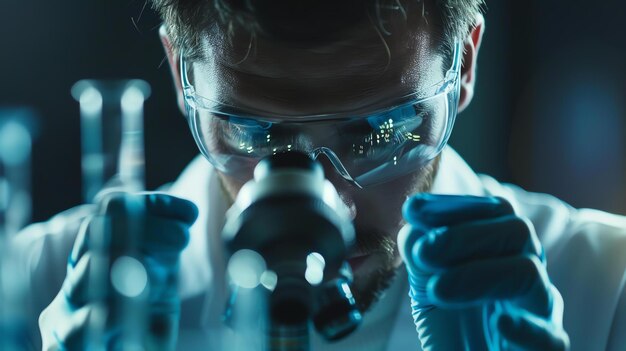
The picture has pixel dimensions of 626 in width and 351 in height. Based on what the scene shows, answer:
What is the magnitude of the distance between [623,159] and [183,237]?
1964 mm

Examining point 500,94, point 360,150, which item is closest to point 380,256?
point 360,150

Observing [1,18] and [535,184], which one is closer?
[1,18]

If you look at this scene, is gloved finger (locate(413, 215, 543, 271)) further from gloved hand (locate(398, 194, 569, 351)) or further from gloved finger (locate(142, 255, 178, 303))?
gloved finger (locate(142, 255, 178, 303))

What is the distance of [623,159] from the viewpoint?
2617mm

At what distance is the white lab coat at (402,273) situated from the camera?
1.86 m

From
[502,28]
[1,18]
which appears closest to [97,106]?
[1,18]

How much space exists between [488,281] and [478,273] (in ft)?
0.08

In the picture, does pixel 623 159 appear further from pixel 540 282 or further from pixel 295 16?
pixel 295 16

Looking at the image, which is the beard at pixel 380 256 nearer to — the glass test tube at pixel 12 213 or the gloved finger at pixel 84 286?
the gloved finger at pixel 84 286

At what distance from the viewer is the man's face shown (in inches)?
54.6

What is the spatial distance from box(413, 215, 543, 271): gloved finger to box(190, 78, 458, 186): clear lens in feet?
0.86

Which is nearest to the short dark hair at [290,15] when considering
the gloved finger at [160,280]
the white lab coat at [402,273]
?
the gloved finger at [160,280]

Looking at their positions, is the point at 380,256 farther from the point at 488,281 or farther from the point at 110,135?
the point at 110,135

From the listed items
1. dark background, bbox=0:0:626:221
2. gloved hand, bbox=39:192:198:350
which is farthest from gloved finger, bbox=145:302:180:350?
dark background, bbox=0:0:626:221
